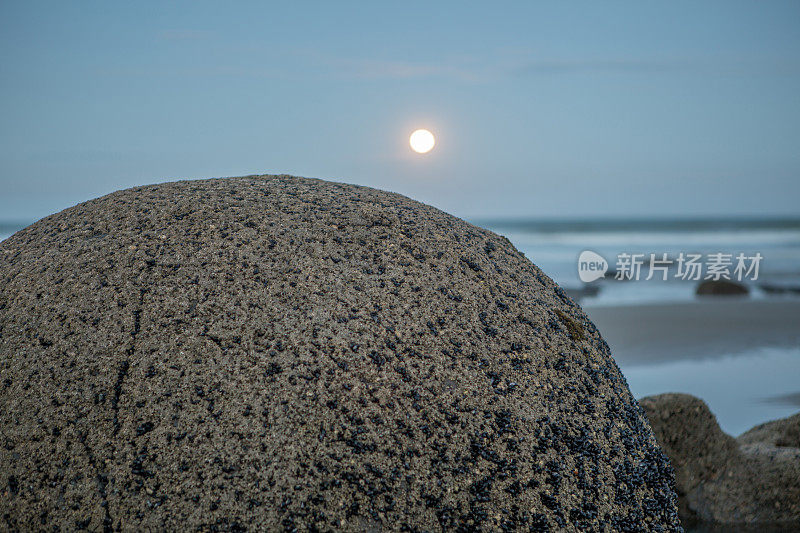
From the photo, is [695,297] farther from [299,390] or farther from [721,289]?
[299,390]

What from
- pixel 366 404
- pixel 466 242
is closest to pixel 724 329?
pixel 466 242

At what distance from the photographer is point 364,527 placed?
60.4 inches

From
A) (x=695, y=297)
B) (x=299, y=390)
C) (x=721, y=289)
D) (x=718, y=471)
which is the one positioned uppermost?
(x=721, y=289)

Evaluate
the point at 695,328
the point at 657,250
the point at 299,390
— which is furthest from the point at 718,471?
the point at 657,250

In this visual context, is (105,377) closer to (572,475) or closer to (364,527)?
(364,527)

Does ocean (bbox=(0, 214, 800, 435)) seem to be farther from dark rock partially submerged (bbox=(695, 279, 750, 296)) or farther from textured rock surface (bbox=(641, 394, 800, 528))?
textured rock surface (bbox=(641, 394, 800, 528))

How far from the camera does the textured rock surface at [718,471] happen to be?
3.18m

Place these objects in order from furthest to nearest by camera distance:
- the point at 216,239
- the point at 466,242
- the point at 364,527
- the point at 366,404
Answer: the point at 466,242
the point at 216,239
the point at 366,404
the point at 364,527

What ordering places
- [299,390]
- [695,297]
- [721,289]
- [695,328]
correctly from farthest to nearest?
1. [721,289]
2. [695,297]
3. [695,328]
4. [299,390]

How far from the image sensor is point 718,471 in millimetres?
3275

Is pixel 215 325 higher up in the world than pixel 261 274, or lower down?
lower down

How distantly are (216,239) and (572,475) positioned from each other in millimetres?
1236

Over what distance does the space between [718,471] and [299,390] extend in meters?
2.60

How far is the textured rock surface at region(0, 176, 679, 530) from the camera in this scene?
1.56 meters
